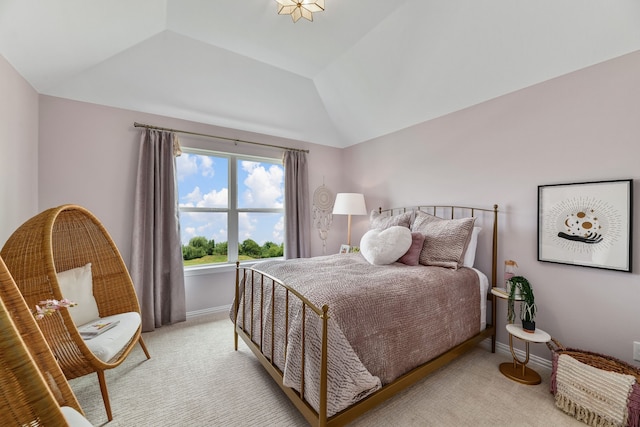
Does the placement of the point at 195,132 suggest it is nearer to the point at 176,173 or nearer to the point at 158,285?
the point at 176,173

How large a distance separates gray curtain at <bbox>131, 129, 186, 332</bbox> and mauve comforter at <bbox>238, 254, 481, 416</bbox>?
1.18 metres

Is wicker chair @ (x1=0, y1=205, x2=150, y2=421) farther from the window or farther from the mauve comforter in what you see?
the window

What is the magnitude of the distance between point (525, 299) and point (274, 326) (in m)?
1.87

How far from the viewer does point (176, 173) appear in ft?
9.97

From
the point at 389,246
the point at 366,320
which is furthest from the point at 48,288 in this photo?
the point at 389,246

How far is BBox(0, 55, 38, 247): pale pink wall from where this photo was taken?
1.86 m

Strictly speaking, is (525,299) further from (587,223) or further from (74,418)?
(74,418)

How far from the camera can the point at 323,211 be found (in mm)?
4219

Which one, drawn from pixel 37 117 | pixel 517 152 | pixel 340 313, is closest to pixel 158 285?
pixel 37 117

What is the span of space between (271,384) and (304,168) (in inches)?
110

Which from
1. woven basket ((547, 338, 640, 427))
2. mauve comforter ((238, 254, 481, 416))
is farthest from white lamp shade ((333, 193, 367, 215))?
woven basket ((547, 338, 640, 427))

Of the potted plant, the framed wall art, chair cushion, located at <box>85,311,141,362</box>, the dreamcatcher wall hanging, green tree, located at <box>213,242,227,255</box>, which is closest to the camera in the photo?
chair cushion, located at <box>85,311,141,362</box>

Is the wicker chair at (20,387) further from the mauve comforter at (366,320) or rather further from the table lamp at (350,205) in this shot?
the table lamp at (350,205)

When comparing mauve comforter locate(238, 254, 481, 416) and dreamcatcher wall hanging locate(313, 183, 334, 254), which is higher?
dreamcatcher wall hanging locate(313, 183, 334, 254)
